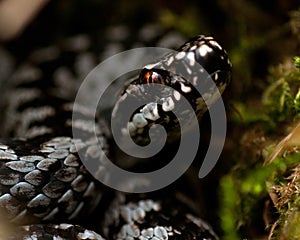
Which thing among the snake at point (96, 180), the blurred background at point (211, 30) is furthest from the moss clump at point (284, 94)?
the snake at point (96, 180)

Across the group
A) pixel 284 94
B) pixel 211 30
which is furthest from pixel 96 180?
pixel 211 30

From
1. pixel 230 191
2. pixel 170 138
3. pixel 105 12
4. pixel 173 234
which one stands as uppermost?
pixel 105 12

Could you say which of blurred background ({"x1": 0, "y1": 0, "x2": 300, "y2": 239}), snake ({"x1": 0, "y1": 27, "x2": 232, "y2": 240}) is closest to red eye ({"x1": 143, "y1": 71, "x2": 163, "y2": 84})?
snake ({"x1": 0, "y1": 27, "x2": 232, "y2": 240})

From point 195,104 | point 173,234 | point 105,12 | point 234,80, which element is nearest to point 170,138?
point 195,104

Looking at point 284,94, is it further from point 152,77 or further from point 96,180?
point 96,180

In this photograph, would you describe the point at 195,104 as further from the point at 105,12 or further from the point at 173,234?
the point at 105,12

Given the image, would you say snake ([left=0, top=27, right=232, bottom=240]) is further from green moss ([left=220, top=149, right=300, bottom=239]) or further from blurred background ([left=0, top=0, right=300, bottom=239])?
blurred background ([left=0, top=0, right=300, bottom=239])
